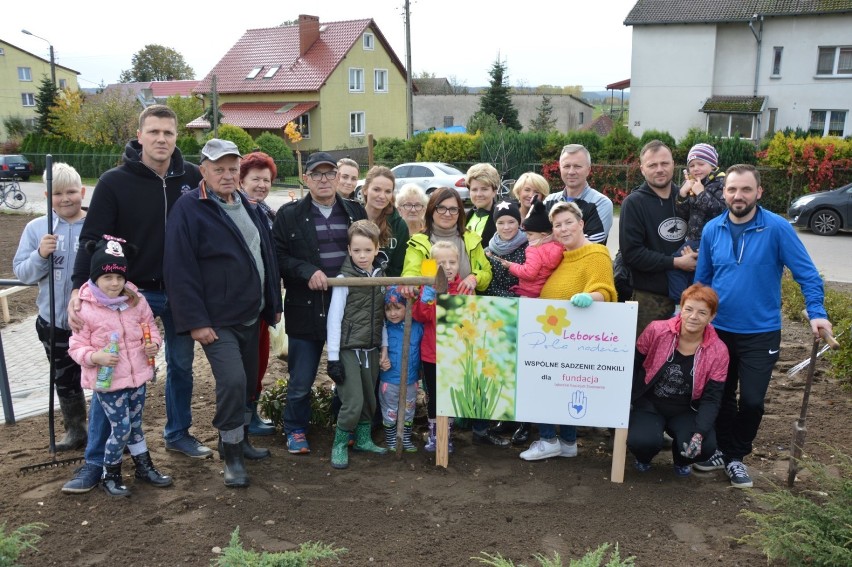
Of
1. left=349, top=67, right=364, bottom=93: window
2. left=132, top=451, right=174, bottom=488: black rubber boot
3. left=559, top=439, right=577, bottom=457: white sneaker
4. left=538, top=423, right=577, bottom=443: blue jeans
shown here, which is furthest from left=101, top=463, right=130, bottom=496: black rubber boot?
left=349, top=67, right=364, bottom=93: window

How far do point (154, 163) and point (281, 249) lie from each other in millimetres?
964

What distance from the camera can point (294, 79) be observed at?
4034 centimetres

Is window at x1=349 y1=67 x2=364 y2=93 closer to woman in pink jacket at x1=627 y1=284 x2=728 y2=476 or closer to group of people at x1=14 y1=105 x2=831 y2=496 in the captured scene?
group of people at x1=14 y1=105 x2=831 y2=496

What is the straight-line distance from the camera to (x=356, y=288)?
15.4 feet

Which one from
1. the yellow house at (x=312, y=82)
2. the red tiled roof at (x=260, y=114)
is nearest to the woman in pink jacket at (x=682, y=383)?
the yellow house at (x=312, y=82)

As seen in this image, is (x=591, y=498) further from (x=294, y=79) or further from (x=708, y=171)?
(x=294, y=79)

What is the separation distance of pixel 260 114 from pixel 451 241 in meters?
38.0

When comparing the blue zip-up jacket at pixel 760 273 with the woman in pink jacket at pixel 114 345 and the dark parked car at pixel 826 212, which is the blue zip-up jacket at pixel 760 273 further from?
the dark parked car at pixel 826 212

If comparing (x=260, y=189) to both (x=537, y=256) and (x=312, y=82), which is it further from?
(x=312, y=82)

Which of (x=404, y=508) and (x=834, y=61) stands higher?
(x=834, y=61)

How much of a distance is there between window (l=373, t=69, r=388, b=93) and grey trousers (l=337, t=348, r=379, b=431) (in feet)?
136

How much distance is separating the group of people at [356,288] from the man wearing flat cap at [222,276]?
0.04 ft

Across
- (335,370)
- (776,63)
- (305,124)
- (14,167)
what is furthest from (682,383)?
(305,124)

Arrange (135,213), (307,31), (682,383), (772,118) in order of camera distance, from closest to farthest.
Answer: (135,213), (682,383), (772,118), (307,31)
